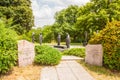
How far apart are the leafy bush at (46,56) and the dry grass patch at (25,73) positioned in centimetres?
34

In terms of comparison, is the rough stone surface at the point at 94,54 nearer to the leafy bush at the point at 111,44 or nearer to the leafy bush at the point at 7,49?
the leafy bush at the point at 111,44

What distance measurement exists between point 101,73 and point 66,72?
1.41m

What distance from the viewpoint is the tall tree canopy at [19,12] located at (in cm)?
3547

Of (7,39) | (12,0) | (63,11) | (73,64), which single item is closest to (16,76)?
(7,39)

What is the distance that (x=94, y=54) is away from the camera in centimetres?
1090

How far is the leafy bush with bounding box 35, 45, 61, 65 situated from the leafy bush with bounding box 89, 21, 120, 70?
80.1 inches

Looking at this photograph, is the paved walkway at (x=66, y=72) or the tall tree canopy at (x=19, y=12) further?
the tall tree canopy at (x=19, y=12)

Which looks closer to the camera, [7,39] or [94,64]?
[7,39]

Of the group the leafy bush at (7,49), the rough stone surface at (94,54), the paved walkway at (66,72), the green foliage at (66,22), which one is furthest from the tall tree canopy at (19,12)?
the leafy bush at (7,49)

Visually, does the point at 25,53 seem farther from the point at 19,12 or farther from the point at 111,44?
the point at 19,12

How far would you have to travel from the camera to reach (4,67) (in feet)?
28.5

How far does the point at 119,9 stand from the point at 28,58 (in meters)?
21.8

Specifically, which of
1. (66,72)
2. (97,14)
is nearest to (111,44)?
(66,72)

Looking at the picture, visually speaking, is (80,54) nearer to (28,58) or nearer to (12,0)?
(28,58)
